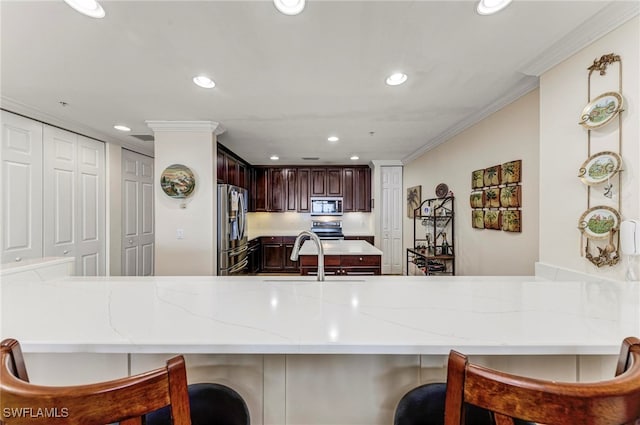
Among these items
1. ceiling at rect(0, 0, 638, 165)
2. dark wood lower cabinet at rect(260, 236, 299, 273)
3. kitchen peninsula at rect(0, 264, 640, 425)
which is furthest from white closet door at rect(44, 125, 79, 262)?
dark wood lower cabinet at rect(260, 236, 299, 273)

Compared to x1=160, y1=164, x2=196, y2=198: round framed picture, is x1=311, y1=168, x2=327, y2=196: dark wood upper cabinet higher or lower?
higher

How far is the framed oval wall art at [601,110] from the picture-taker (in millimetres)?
1361

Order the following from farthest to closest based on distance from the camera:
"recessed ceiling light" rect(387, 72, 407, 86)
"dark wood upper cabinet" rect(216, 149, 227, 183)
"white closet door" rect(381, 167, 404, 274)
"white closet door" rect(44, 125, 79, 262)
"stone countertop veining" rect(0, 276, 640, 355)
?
"white closet door" rect(381, 167, 404, 274) → "dark wood upper cabinet" rect(216, 149, 227, 183) → "white closet door" rect(44, 125, 79, 262) → "recessed ceiling light" rect(387, 72, 407, 86) → "stone countertop veining" rect(0, 276, 640, 355)

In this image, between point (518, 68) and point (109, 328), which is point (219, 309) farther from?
point (518, 68)

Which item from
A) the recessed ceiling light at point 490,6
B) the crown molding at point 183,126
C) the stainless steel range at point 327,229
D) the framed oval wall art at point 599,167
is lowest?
the stainless steel range at point 327,229

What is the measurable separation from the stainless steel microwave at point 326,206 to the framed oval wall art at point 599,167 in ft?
14.8

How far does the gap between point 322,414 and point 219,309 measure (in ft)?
1.65

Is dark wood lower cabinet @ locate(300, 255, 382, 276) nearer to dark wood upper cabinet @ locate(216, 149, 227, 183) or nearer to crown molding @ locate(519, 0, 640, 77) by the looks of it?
dark wood upper cabinet @ locate(216, 149, 227, 183)

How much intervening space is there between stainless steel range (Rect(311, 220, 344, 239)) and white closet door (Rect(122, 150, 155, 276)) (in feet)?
10.1

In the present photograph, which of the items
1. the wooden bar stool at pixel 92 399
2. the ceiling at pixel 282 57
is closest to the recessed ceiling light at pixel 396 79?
the ceiling at pixel 282 57

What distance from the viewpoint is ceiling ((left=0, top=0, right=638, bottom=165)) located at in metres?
1.37

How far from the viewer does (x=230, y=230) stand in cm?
364

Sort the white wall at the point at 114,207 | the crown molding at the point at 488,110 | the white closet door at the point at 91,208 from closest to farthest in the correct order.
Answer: the crown molding at the point at 488,110 < the white closet door at the point at 91,208 < the white wall at the point at 114,207

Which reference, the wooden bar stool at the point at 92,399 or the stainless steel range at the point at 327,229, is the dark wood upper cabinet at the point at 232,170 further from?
the wooden bar stool at the point at 92,399
